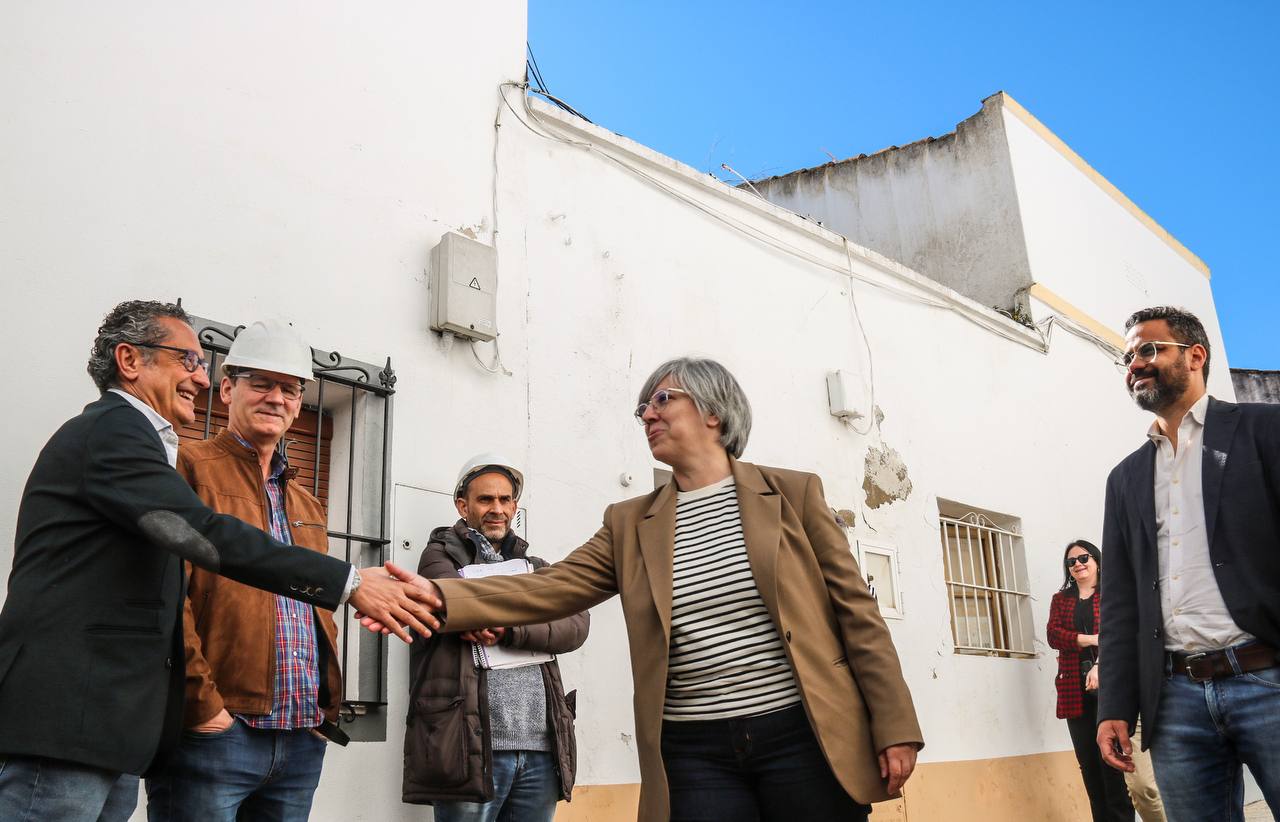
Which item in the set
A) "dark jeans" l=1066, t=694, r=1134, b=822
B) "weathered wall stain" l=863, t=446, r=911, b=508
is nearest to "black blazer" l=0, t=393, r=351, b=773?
"weathered wall stain" l=863, t=446, r=911, b=508

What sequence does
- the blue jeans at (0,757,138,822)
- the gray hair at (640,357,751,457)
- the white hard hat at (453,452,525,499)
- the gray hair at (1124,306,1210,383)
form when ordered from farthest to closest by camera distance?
1. the white hard hat at (453,452,525,499)
2. the gray hair at (1124,306,1210,383)
3. the gray hair at (640,357,751,457)
4. the blue jeans at (0,757,138,822)

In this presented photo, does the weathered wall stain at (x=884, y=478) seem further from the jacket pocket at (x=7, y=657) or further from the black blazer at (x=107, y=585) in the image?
the jacket pocket at (x=7, y=657)

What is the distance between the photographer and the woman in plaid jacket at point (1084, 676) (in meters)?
6.54

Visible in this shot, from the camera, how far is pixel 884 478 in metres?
7.37

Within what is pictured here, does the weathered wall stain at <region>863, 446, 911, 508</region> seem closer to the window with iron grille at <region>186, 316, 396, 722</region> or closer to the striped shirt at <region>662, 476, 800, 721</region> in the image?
the window with iron grille at <region>186, 316, 396, 722</region>

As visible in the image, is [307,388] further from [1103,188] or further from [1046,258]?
[1103,188]

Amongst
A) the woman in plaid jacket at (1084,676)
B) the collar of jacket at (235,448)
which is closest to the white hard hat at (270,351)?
the collar of jacket at (235,448)

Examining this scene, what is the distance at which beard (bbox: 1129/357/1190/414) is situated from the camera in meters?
3.27

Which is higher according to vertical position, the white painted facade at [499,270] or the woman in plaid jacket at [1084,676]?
the white painted facade at [499,270]

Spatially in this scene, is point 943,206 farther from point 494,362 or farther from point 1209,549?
point 1209,549

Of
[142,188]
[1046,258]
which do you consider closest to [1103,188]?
[1046,258]

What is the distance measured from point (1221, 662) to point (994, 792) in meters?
4.83

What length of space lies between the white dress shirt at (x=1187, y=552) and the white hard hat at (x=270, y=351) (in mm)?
2641

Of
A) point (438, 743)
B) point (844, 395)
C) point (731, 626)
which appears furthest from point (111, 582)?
point (844, 395)
